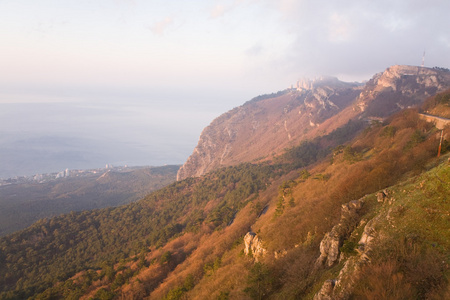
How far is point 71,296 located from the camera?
31984 mm

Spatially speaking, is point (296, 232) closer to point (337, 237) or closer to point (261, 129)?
point (337, 237)

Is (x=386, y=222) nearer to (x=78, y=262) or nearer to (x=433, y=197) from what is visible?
(x=433, y=197)

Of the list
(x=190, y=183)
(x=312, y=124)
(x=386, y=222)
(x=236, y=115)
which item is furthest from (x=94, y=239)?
(x=236, y=115)

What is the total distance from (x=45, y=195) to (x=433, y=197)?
128m

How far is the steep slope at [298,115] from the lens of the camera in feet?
242

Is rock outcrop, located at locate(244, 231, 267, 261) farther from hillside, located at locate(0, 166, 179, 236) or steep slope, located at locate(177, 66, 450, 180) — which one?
hillside, located at locate(0, 166, 179, 236)

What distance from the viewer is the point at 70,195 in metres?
105

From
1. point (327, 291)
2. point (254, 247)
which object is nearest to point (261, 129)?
point (254, 247)

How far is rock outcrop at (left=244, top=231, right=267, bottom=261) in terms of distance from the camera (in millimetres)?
23438

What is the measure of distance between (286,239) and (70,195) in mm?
109765

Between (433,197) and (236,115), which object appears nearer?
(433,197)

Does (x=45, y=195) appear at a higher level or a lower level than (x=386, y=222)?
lower

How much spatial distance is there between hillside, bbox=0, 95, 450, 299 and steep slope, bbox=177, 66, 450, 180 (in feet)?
54.5

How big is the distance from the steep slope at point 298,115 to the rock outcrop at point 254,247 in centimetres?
6029
